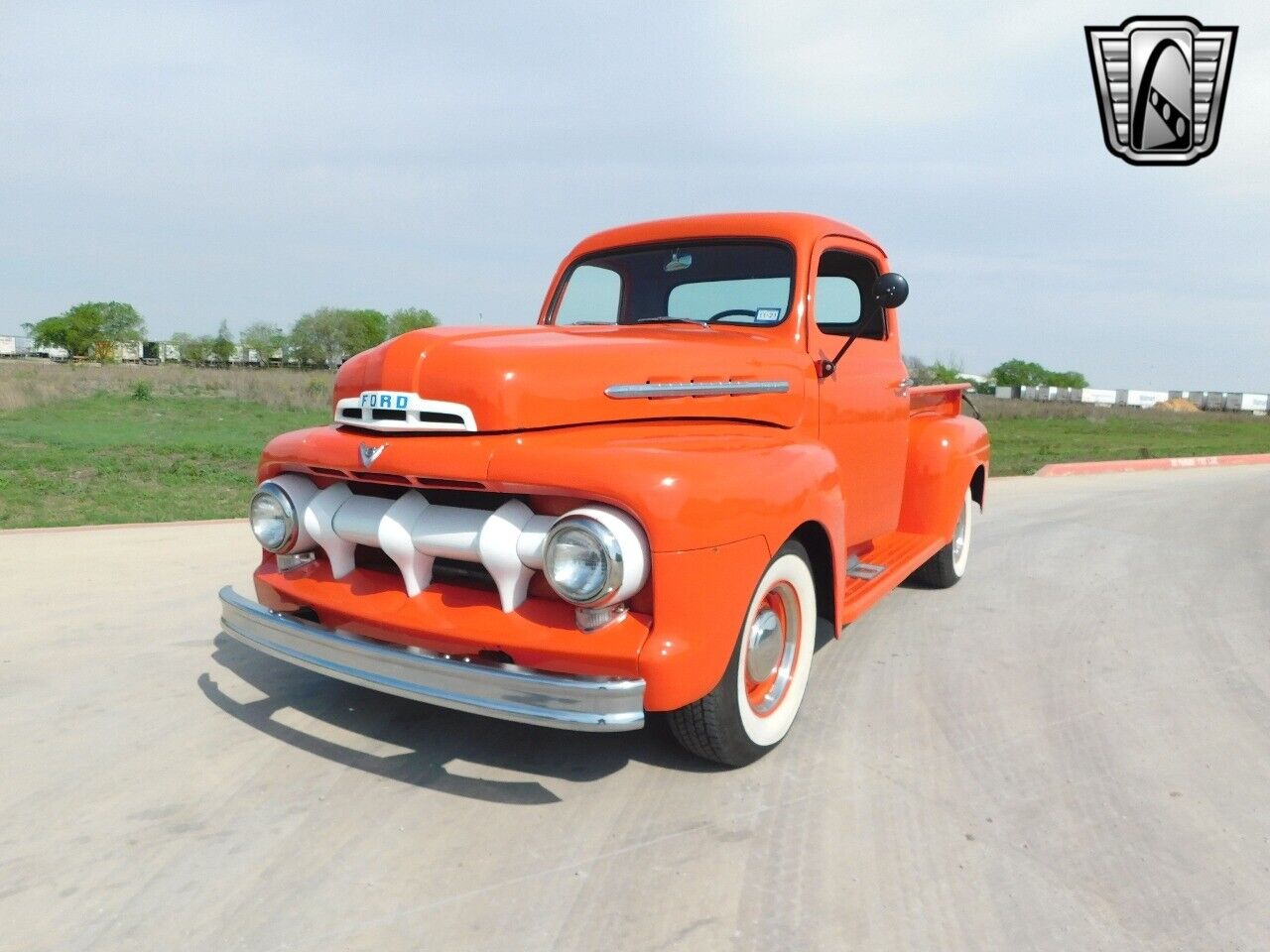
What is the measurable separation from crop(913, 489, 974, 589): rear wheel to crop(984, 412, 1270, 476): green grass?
8.74 meters

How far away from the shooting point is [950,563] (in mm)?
5445

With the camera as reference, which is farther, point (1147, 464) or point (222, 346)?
point (222, 346)

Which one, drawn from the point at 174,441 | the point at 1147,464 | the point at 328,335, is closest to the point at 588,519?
the point at 174,441

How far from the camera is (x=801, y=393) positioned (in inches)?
141

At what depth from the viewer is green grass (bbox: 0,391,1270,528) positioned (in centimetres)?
855

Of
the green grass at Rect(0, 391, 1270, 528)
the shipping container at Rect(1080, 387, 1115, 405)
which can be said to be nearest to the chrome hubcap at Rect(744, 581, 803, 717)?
the green grass at Rect(0, 391, 1270, 528)

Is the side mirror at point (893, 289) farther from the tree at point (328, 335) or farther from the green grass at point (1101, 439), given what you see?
the tree at point (328, 335)

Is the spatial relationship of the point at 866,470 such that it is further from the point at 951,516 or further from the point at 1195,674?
the point at 1195,674

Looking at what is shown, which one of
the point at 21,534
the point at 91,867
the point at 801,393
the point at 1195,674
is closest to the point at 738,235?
the point at 801,393

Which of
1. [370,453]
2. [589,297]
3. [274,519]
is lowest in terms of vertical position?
[274,519]

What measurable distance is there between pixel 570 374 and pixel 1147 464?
15.6m

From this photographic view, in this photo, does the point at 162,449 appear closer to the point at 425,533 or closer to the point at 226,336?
the point at 425,533

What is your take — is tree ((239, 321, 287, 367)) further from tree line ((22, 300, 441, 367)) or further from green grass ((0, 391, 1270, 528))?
green grass ((0, 391, 1270, 528))

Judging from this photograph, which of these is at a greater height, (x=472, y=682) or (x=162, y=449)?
(x=472, y=682)
